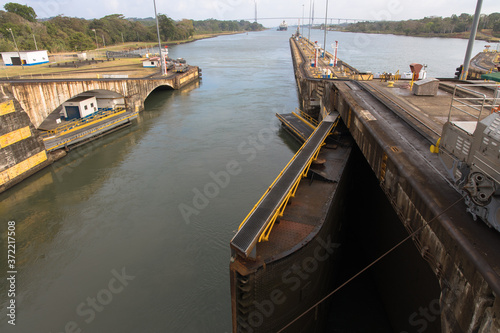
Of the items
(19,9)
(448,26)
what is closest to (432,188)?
(19,9)

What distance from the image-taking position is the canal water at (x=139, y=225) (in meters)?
11.5

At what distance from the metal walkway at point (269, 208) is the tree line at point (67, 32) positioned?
67.9 meters

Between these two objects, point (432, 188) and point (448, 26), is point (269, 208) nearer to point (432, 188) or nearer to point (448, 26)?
point (432, 188)

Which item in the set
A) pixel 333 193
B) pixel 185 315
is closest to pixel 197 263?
pixel 185 315

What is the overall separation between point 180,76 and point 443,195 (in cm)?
4716

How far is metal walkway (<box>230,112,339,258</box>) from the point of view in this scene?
7574 mm

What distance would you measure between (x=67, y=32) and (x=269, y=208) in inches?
3976

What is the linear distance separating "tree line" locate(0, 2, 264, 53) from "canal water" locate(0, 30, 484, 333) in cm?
5232

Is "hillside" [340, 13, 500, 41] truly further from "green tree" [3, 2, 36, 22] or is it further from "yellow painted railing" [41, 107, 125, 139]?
"green tree" [3, 2, 36, 22]

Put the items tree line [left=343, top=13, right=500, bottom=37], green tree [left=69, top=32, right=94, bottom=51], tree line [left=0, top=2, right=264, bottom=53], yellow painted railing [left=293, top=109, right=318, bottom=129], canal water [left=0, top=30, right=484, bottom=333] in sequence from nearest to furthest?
1. canal water [left=0, top=30, right=484, bottom=333]
2. yellow painted railing [left=293, top=109, right=318, bottom=129]
3. green tree [left=69, top=32, right=94, bottom=51]
4. tree line [left=0, top=2, right=264, bottom=53]
5. tree line [left=343, top=13, right=500, bottom=37]

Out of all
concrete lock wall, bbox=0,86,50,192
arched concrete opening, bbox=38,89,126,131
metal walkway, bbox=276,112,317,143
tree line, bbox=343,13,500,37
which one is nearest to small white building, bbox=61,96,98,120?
arched concrete opening, bbox=38,89,126,131

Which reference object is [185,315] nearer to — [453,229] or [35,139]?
[453,229]

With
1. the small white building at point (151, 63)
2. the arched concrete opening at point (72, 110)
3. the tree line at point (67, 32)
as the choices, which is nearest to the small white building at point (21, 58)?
the small white building at point (151, 63)

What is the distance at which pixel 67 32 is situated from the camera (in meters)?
86.9
